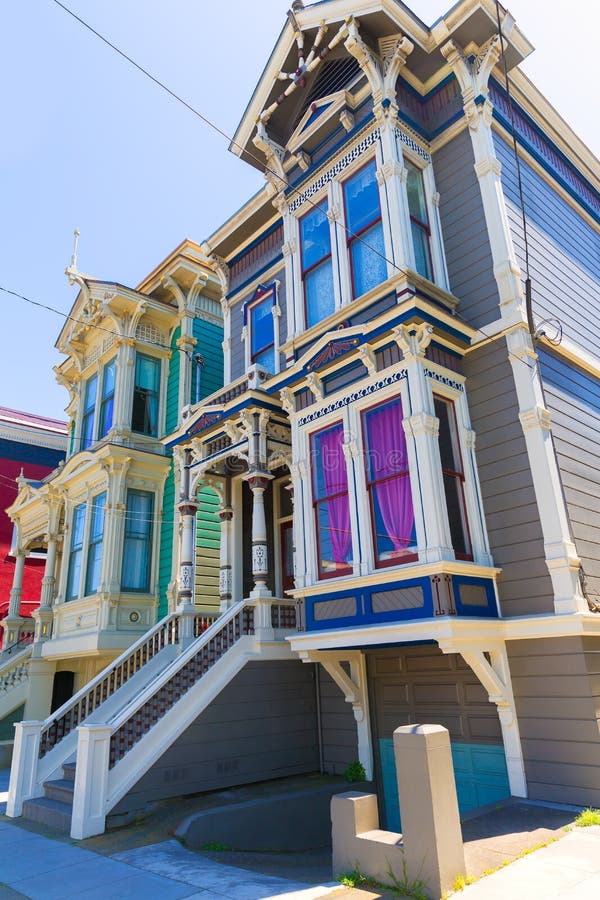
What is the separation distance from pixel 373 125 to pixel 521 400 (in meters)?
5.34

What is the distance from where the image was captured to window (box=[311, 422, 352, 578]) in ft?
29.4

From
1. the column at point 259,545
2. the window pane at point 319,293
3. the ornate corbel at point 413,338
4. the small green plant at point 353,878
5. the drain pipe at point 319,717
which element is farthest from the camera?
the window pane at point 319,293

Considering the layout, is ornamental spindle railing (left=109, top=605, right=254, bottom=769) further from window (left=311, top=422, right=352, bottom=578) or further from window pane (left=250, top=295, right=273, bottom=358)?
window pane (left=250, top=295, right=273, bottom=358)

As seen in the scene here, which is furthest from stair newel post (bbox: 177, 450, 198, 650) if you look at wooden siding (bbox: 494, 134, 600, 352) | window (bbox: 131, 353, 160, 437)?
wooden siding (bbox: 494, 134, 600, 352)

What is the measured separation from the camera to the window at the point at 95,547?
49.8 feet

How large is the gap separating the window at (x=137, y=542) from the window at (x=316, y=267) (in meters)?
7.06

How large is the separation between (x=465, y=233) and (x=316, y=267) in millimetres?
2662

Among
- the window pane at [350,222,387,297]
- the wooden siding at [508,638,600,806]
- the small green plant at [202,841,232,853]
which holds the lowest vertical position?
the small green plant at [202,841,232,853]

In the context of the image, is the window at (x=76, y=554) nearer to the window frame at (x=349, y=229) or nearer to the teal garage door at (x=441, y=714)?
the teal garage door at (x=441, y=714)

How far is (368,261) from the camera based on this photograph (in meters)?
10.0

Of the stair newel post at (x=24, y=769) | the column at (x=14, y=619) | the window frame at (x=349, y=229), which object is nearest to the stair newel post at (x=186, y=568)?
the stair newel post at (x=24, y=769)

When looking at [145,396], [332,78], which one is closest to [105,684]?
[145,396]

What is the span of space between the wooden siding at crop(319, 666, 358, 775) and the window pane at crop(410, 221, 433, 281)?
695 centimetres

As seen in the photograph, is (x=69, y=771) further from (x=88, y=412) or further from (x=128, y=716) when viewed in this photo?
(x=88, y=412)
